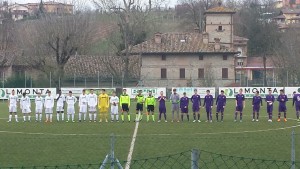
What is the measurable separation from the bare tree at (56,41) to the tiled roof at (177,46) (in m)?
7.16

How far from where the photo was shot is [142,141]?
876 inches

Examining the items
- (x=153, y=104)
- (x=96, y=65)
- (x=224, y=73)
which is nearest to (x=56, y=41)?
(x=96, y=65)

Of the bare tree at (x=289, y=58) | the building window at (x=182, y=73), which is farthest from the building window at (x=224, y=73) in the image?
the bare tree at (x=289, y=58)

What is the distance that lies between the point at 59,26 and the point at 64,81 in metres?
9.39

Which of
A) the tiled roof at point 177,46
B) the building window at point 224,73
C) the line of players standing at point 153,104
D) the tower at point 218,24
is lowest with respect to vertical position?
the line of players standing at point 153,104

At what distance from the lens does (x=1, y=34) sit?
8344 centimetres

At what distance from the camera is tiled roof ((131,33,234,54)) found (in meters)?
71.4

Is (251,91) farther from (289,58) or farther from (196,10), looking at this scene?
(196,10)

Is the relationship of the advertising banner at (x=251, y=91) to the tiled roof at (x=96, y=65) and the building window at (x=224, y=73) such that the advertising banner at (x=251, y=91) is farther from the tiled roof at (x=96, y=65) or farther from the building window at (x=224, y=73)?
the tiled roof at (x=96, y=65)

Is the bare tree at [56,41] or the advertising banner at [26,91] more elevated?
the bare tree at [56,41]

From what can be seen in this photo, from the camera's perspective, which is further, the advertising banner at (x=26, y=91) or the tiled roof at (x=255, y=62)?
the tiled roof at (x=255, y=62)

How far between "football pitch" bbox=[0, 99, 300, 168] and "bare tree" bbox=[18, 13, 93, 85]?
37.7m

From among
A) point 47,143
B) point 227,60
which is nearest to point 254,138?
point 47,143

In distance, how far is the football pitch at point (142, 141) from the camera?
1794 centimetres
